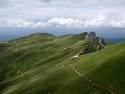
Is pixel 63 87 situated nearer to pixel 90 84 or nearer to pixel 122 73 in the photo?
pixel 90 84

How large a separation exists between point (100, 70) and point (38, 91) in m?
26.9

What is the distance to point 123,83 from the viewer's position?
217 ft

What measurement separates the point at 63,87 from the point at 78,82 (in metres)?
6.16

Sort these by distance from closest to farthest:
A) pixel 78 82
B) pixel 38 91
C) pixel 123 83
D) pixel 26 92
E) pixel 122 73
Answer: pixel 123 83, pixel 122 73, pixel 78 82, pixel 38 91, pixel 26 92

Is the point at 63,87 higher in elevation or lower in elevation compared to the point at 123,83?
lower

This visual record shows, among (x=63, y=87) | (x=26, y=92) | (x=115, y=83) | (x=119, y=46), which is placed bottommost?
(x=26, y=92)

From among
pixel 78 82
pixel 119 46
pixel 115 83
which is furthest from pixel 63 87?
pixel 119 46

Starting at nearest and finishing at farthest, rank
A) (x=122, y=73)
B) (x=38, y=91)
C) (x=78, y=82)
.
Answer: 1. (x=122, y=73)
2. (x=78, y=82)
3. (x=38, y=91)

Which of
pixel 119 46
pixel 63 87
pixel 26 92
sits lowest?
pixel 26 92

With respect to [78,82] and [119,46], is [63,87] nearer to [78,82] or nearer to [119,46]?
[78,82]

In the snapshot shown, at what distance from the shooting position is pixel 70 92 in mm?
74750

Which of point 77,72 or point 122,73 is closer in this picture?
point 122,73

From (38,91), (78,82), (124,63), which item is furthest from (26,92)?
(124,63)

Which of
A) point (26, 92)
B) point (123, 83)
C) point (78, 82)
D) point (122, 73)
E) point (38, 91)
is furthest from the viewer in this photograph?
point (26, 92)
